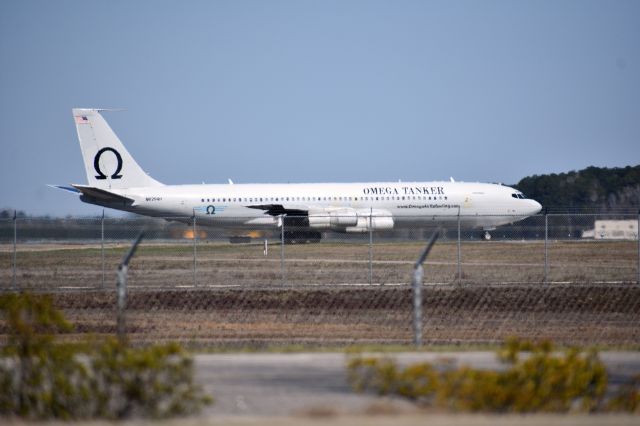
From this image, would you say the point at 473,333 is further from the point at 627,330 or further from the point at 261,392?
the point at 261,392

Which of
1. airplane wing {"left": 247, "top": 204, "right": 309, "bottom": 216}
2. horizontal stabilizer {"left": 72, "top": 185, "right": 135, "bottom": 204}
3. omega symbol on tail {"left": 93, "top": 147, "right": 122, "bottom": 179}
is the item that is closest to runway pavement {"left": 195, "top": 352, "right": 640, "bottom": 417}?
airplane wing {"left": 247, "top": 204, "right": 309, "bottom": 216}

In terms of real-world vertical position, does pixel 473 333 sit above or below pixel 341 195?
below

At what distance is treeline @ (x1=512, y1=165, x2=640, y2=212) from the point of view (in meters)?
82.0

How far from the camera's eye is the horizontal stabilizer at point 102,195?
156ft

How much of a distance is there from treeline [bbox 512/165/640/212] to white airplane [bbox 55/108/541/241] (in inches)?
1291

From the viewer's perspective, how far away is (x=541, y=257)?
33188 millimetres

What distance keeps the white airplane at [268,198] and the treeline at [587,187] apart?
32804 mm

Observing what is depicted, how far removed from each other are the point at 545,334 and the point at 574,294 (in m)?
4.85

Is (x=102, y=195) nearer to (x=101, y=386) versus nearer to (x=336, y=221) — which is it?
(x=336, y=221)

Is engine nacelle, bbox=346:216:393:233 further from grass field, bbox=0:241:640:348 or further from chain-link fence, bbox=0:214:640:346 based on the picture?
grass field, bbox=0:241:640:348

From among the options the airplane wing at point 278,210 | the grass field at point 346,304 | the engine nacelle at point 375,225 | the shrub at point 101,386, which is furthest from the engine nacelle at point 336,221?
the shrub at point 101,386

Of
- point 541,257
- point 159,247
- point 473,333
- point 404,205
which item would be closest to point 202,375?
point 473,333

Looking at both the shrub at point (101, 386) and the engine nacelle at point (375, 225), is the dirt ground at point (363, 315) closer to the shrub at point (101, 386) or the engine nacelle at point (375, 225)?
the shrub at point (101, 386)

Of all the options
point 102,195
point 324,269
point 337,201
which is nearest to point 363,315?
point 324,269
